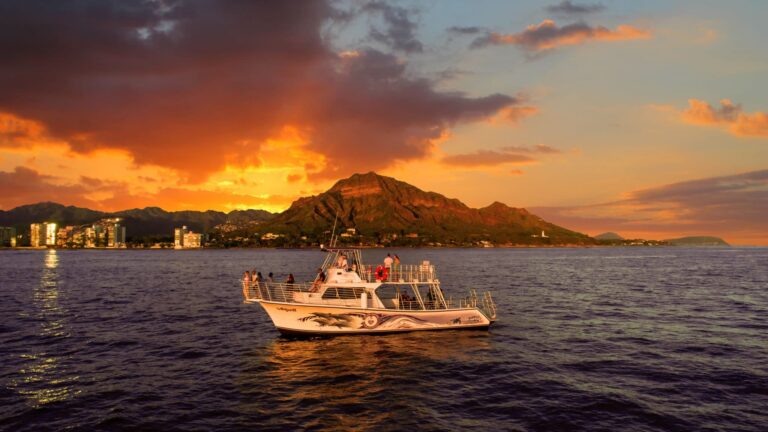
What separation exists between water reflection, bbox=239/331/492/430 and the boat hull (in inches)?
23.8

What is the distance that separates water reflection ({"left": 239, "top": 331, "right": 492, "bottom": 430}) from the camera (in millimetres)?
16562

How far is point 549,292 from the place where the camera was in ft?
187

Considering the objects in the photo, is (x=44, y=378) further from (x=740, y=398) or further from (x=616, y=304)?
(x=616, y=304)

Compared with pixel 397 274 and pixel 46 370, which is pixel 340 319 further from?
pixel 46 370

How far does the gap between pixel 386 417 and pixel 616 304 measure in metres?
37.2

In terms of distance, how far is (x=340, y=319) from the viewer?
27.6 metres

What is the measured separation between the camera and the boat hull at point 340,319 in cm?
2723

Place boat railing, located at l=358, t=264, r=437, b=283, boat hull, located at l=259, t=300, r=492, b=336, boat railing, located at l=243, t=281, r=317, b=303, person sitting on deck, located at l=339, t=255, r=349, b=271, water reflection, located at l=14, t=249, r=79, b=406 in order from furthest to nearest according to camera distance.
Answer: boat railing, located at l=358, t=264, r=437, b=283 < person sitting on deck, located at l=339, t=255, r=349, b=271 < boat railing, located at l=243, t=281, r=317, b=303 < boat hull, located at l=259, t=300, r=492, b=336 < water reflection, located at l=14, t=249, r=79, b=406

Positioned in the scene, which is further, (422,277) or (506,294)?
(506,294)

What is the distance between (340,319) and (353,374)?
6.80 meters

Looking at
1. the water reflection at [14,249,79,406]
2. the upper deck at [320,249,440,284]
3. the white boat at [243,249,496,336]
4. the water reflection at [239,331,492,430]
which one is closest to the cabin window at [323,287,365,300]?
the white boat at [243,249,496,336]

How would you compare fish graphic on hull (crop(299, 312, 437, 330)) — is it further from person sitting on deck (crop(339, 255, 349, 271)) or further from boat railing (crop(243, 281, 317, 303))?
person sitting on deck (crop(339, 255, 349, 271))

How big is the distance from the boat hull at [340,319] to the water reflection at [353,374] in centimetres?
60

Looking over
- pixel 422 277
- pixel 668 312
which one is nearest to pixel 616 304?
pixel 668 312
